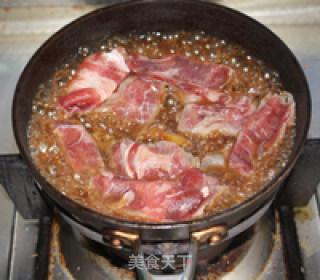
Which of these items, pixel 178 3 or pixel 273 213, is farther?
pixel 273 213

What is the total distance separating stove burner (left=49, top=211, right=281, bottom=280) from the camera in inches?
61.3

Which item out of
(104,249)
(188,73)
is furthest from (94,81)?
(104,249)

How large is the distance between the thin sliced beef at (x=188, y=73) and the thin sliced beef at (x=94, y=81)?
0.15 ft

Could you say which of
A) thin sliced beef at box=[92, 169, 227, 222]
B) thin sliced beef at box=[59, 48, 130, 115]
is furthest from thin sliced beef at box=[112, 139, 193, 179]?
thin sliced beef at box=[59, 48, 130, 115]

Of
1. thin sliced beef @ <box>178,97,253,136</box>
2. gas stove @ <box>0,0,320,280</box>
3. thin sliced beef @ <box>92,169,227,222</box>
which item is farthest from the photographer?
gas stove @ <box>0,0,320,280</box>

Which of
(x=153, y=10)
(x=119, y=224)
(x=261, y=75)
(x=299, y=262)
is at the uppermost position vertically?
(x=153, y=10)

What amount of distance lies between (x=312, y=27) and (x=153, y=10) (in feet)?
2.44

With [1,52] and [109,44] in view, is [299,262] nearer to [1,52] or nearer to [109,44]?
[109,44]

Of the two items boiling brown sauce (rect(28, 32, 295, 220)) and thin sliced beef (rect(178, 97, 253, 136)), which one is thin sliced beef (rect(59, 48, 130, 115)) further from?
thin sliced beef (rect(178, 97, 253, 136))

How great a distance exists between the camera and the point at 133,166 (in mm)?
1254

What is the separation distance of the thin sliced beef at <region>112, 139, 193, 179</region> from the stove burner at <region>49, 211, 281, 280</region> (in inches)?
16.9

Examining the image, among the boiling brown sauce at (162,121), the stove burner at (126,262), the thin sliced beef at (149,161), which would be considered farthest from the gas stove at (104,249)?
the thin sliced beef at (149,161)

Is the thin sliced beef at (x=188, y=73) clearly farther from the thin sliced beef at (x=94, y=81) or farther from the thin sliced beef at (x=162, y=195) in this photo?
the thin sliced beef at (x=162, y=195)

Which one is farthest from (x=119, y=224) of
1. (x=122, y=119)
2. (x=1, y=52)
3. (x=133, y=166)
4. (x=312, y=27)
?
(x=312, y=27)
